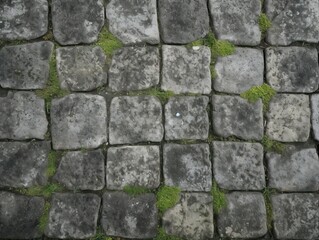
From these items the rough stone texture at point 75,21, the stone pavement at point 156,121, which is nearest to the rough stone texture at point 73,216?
the stone pavement at point 156,121

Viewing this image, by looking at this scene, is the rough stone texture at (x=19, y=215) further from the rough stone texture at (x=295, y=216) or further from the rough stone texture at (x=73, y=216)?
the rough stone texture at (x=295, y=216)

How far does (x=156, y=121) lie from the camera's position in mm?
2822

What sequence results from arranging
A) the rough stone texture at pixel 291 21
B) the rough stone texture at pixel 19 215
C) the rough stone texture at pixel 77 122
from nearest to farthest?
the rough stone texture at pixel 19 215
the rough stone texture at pixel 77 122
the rough stone texture at pixel 291 21

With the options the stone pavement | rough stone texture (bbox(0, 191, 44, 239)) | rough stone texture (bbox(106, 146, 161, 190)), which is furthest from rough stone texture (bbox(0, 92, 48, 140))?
rough stone texture (bbox(106, 146, 161, 190))

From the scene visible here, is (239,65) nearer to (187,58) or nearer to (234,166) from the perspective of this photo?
(187,58)

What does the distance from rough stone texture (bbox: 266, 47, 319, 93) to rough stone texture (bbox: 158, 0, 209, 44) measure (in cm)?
62

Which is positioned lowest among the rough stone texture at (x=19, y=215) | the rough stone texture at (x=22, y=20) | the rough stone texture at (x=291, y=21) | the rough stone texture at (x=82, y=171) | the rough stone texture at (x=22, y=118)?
the rough stone texture at (x=19, y=215)

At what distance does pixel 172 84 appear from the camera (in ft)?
9.43

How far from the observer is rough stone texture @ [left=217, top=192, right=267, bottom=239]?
2.75 m

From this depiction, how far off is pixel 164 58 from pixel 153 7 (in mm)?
446

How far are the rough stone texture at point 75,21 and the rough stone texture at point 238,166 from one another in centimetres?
138

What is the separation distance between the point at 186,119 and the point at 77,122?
88 centimetres

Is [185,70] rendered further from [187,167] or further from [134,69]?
[187,167]

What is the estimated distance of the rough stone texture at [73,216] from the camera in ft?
8.86
